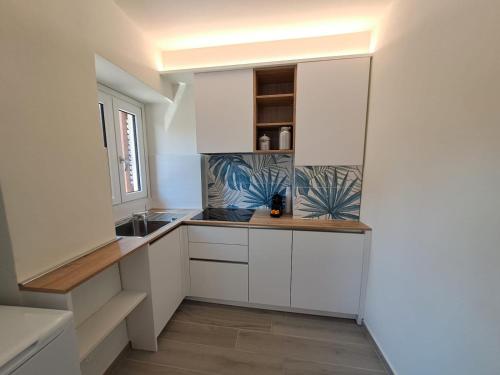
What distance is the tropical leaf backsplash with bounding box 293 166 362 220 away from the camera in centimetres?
181

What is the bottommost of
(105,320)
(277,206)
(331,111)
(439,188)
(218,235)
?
(105,320)

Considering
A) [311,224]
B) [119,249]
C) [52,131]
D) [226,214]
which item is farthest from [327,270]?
[52,131]

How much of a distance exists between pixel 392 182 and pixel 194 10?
73.0 inches

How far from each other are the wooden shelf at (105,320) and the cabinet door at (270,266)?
89 centimetres


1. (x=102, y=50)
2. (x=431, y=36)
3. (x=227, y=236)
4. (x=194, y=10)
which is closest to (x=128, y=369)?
(x=227, y=236)

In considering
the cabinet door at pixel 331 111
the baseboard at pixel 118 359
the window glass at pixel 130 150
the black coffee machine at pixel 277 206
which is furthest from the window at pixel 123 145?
the cabinet door at pixel 331 111

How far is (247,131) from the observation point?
190cm

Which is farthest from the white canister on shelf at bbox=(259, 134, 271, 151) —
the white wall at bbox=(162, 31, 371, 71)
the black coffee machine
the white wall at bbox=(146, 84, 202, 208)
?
the white wall at bbox=(146, 84, 202, 208)

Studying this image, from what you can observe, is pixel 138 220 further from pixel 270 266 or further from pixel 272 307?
pixel 272 307

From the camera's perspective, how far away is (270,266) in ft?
5.93

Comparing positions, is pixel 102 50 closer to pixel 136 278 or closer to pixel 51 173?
pixel 51 173

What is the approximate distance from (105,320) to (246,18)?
7.45 ft

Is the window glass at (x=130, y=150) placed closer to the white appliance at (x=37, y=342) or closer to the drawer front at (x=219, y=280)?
the drawer front at (x=219, y=280)

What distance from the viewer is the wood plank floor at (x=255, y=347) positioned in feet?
4.56
